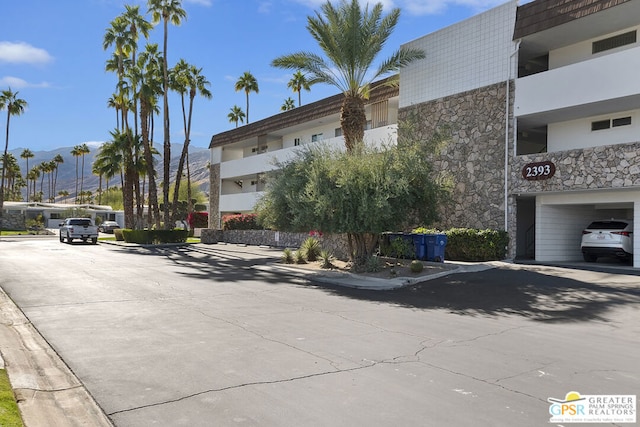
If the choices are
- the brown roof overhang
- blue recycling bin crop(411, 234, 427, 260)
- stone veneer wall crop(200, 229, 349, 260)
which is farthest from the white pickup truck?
the brown roof overhang

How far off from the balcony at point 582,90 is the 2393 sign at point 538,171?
2.09m

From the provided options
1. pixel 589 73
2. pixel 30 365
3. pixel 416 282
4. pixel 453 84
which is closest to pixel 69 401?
pixel 30 365

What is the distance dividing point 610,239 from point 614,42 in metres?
7.97

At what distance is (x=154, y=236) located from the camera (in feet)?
121

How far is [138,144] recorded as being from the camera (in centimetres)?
4238

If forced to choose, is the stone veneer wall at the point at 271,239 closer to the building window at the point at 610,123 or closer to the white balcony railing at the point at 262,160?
the white balcony railing at the point at 262,160

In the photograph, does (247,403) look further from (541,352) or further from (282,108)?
(282,108)

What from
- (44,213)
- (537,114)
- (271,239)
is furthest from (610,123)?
(44,213)

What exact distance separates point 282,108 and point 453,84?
42150 millimetres

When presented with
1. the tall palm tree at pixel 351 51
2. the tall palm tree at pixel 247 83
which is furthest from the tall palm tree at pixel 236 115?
the tall palm tree at pixel 351 51

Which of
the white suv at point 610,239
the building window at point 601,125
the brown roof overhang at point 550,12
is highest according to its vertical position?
the brown roof overhang at point 550,12

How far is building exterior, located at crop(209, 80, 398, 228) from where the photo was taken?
Answer: 94.3ft

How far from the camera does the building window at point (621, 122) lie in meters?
19.3

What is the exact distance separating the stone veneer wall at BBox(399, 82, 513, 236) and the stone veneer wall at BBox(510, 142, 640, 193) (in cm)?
124
